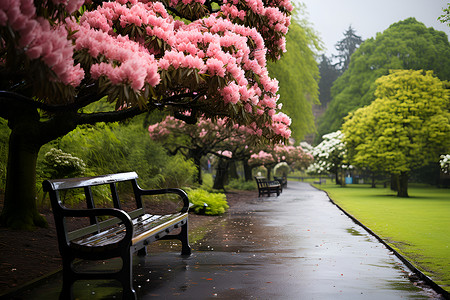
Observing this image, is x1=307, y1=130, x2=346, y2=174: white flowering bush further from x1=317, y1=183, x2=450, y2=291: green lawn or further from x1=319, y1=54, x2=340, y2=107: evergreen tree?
x1=319, y1=54, x2=340, y2=107: evergreen tree

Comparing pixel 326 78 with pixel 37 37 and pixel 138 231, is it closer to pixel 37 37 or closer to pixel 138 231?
pixel 138 231

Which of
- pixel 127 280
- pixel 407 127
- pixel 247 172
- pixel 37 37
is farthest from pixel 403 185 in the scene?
pixel 37 37

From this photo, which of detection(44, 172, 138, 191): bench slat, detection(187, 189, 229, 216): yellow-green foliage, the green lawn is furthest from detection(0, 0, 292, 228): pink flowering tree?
detection(187, 189, 229, 216): yellow-green foliage

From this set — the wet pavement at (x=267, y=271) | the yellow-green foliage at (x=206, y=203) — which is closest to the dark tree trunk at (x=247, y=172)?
the yellow-green foliage at (x=206, y=203)

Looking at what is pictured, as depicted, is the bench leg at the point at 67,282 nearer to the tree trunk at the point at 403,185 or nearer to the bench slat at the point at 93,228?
the bench slat at the point at 93,228

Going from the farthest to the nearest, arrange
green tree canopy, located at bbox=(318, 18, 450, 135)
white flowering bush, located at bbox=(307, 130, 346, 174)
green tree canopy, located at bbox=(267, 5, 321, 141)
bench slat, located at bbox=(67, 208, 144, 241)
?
green tree canopy, located at bbox=(318, 18, 450, 135) → white flowering bush, located at bbox=(307, 130, 346, 174) → green tree canopy, located at bbox=(267, 5, 321, 141) → bench slat, located at bbox=(67, 208, 144, 241)

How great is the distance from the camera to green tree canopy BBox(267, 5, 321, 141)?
89.7 feet

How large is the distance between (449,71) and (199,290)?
4739 cm

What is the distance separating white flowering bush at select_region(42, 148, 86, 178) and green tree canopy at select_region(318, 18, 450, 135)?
41188 mm

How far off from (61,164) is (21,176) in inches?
67.6

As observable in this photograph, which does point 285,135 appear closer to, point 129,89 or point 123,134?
point 129,89

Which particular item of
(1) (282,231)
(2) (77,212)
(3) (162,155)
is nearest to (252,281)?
(2) (77,212)

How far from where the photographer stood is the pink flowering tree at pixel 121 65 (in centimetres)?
391

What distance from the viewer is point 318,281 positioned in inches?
251
